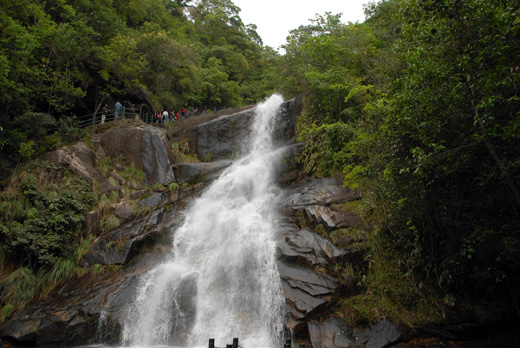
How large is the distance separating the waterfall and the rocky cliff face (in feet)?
1.35

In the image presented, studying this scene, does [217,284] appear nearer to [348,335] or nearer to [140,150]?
[348,335]

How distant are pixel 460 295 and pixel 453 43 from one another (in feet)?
20.8

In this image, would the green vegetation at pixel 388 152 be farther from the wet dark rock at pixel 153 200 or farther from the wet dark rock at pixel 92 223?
the wet dark rock at pixel 153 200

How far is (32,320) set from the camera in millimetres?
8445

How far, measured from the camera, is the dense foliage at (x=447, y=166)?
576 centimetres

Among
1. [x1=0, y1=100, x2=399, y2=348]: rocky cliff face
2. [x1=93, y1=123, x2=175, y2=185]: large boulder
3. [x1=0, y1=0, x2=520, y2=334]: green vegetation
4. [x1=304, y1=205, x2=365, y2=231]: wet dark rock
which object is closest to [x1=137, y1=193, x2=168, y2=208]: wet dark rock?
[x1=0, y1=100, x2=399, y2=348]: rocky cliff face

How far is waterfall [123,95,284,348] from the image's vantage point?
8164 millimetres

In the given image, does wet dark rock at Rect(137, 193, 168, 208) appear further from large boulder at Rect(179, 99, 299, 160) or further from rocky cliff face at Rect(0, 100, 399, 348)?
large boulder at Rect(179, 99, 299, 160)

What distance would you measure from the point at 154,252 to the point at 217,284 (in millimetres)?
3078

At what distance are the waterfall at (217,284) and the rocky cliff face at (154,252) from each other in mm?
413

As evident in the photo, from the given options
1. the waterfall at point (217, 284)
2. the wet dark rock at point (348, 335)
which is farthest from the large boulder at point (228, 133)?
the wet dark rock at point (348, 335)

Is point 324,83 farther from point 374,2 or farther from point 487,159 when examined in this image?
point 374,2

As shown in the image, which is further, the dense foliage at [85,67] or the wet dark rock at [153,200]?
the wet dark rock at [153,200]

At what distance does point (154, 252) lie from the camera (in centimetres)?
1105
